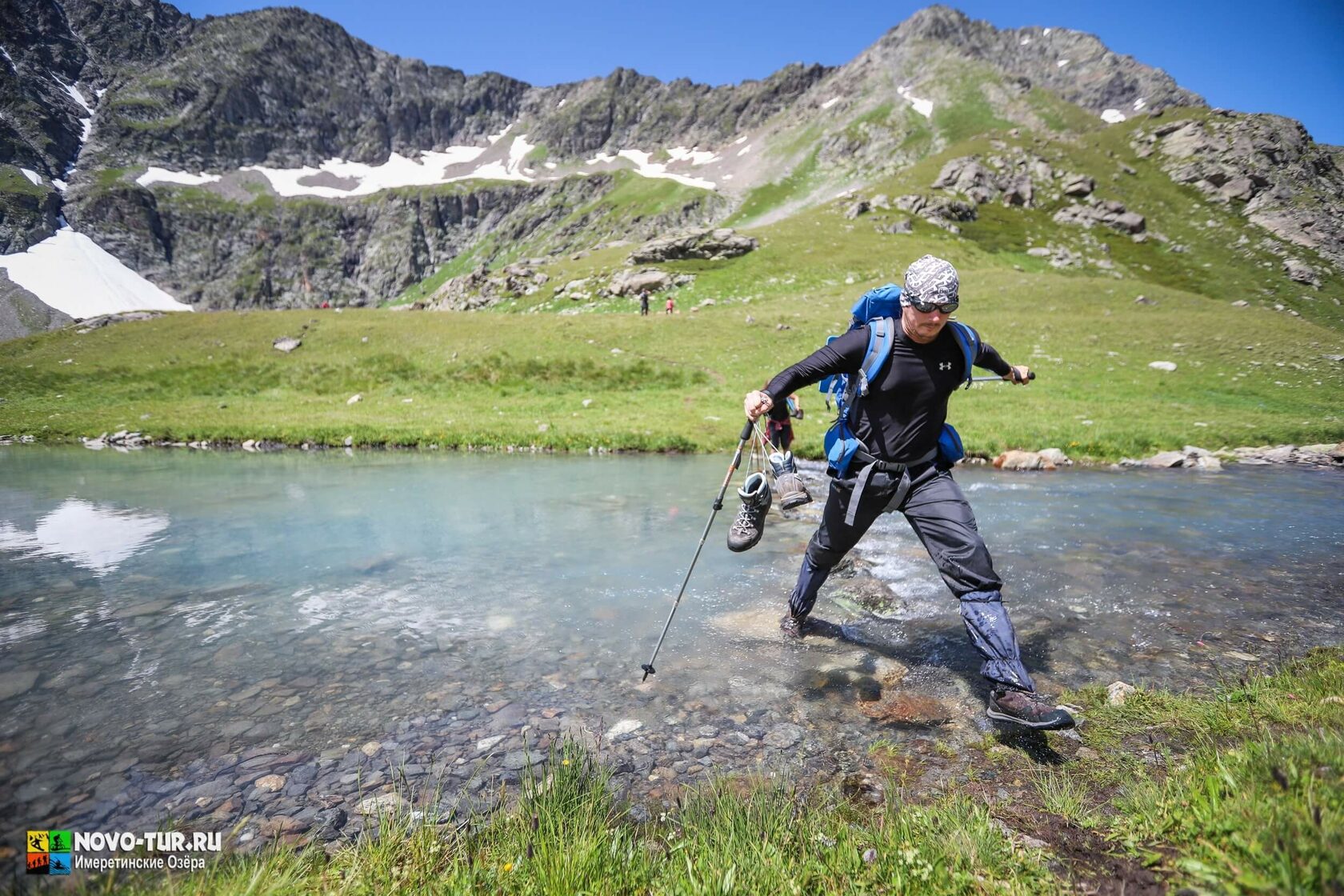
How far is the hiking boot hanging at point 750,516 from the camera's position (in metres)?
6.78

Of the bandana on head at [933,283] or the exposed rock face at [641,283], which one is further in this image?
the exposed rock face at [641,283]

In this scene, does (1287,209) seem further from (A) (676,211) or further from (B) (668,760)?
(A) (676,211)

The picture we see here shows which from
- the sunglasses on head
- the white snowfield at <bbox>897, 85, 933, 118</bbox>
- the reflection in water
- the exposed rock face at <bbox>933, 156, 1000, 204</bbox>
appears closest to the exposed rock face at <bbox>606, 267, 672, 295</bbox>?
the reflection in water

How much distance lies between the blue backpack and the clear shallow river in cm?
230

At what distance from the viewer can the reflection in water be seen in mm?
10062

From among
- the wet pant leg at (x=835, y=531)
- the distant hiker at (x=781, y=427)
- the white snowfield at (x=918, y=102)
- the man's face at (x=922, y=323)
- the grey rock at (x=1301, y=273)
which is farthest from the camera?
the white snowfield at (x=918, y=102)

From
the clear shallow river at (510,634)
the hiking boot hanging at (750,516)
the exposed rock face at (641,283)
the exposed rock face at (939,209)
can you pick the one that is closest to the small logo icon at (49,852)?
the clear shallow river at (510,634)

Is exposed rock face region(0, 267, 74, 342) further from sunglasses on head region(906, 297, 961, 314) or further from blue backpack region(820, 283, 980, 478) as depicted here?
sunglasses on head region(906, 297, 961, 314)

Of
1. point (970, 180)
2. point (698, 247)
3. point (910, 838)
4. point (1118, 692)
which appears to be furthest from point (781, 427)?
point (970, 180)

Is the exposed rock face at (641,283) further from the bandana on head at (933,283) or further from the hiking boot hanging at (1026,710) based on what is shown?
the hiking boot hanging at (1026,710)

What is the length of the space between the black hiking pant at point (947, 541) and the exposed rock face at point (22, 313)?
25127cm

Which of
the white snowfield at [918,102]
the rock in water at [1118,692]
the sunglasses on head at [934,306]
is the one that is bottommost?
the rock in water at [1118,692]

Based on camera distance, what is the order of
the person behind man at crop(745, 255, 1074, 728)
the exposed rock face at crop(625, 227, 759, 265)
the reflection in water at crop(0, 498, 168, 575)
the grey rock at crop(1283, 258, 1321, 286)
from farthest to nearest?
the grey rock at crop(1283, 258, 1321, 286)
the exposed rock face at crop(625, 227, 759, 265)
the reflection in water at crop(0, 498, 168, 575)
the person behind man at crop(745, 255, 1074, 728)

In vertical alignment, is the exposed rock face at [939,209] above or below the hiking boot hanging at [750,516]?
above
